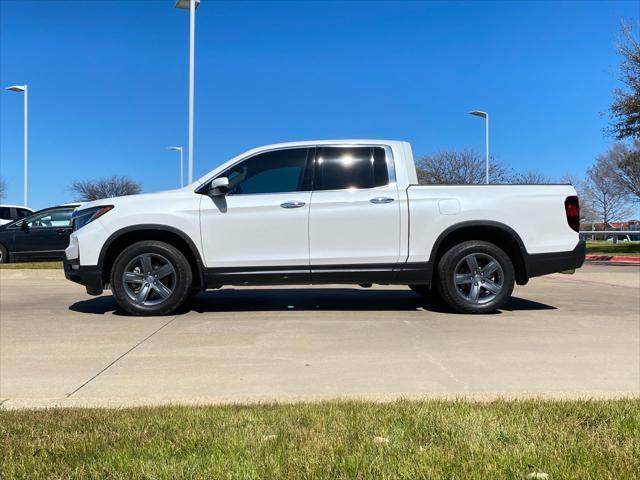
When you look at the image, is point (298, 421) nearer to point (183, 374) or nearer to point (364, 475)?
point (364, 475)

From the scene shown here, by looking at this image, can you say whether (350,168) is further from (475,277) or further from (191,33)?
(191,33)

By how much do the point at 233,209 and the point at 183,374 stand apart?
2.55m

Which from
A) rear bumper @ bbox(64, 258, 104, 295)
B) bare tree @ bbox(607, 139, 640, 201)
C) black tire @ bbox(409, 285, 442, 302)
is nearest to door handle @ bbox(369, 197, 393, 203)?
black tire @ bbox(409, 285, 442, 302)

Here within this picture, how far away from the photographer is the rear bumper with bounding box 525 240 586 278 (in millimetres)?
6520

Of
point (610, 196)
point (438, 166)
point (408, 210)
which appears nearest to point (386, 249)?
point (408, 210)

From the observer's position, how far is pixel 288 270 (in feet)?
21.1

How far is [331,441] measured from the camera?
2717 millimetres

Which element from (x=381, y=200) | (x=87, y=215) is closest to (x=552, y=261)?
(x=381, y=200)

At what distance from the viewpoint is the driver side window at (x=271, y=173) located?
6543mm

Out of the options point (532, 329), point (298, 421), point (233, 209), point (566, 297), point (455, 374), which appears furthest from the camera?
point (566, 297)

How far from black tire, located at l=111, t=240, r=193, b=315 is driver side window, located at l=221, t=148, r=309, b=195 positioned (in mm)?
1074

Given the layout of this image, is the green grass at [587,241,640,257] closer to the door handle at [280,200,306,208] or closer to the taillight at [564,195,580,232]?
the taillight at [564,195,580,232]

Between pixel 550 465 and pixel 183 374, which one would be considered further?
pixel 183 374

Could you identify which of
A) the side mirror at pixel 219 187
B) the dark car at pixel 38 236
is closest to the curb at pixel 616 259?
the side mirror at pixel 219 187
